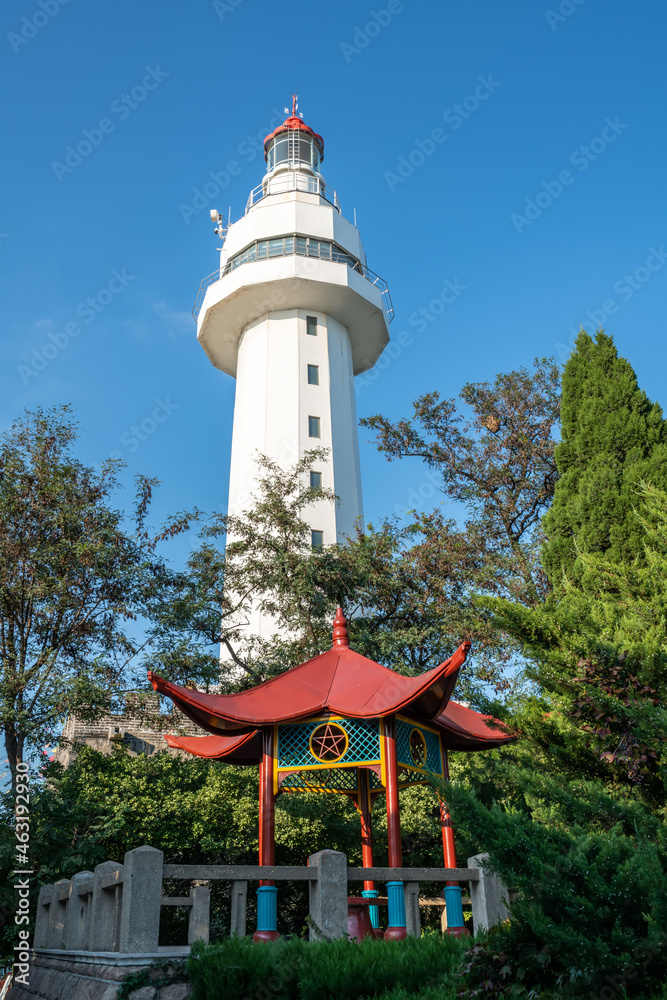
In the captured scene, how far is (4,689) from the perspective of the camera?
14.6 metres

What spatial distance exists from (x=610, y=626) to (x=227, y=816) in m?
11.1

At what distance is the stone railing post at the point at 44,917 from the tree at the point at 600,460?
26.1 feet

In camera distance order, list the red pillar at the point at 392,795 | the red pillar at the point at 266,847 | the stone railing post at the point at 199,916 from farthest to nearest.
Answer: the red pillar at the point at 392,795 → the red pillar at the point at 266,847 → the stone railing post at the point at 199,916

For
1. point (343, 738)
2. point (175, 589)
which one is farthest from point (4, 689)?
point (343, 738)

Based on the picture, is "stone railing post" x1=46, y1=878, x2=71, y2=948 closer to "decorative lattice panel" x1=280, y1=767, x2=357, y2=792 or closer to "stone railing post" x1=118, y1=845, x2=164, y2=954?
"decorative lattice panel" x1=280, y1=767, x2=357, y2=792

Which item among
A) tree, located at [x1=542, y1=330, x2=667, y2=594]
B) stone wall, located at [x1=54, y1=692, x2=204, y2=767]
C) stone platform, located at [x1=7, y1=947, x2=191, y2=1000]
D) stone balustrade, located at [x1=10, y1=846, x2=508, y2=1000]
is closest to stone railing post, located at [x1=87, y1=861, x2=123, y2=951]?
stone balustrade, located at [x1=10, y1=846, x2=508, y2=1000]

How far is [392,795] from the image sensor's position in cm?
877

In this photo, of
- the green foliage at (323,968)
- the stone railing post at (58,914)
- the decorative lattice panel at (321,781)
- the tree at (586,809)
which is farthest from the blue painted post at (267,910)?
the stone railing post at (58,914)

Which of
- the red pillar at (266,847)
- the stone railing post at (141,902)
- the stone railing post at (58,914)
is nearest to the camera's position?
the stone railing post at (141,902)

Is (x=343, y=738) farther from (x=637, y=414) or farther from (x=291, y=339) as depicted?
(x=291, y=339)

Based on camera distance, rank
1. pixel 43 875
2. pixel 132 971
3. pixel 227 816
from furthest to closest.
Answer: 1. pixel 227 816
2. pixel 43 875
3. pixel 132 971

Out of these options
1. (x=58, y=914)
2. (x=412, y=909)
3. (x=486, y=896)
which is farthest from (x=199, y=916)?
(x=58, y=914)

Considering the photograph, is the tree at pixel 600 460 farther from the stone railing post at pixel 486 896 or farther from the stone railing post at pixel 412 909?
the stone railing post at pixel 412 909

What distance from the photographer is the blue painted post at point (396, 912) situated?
756 centimetres
